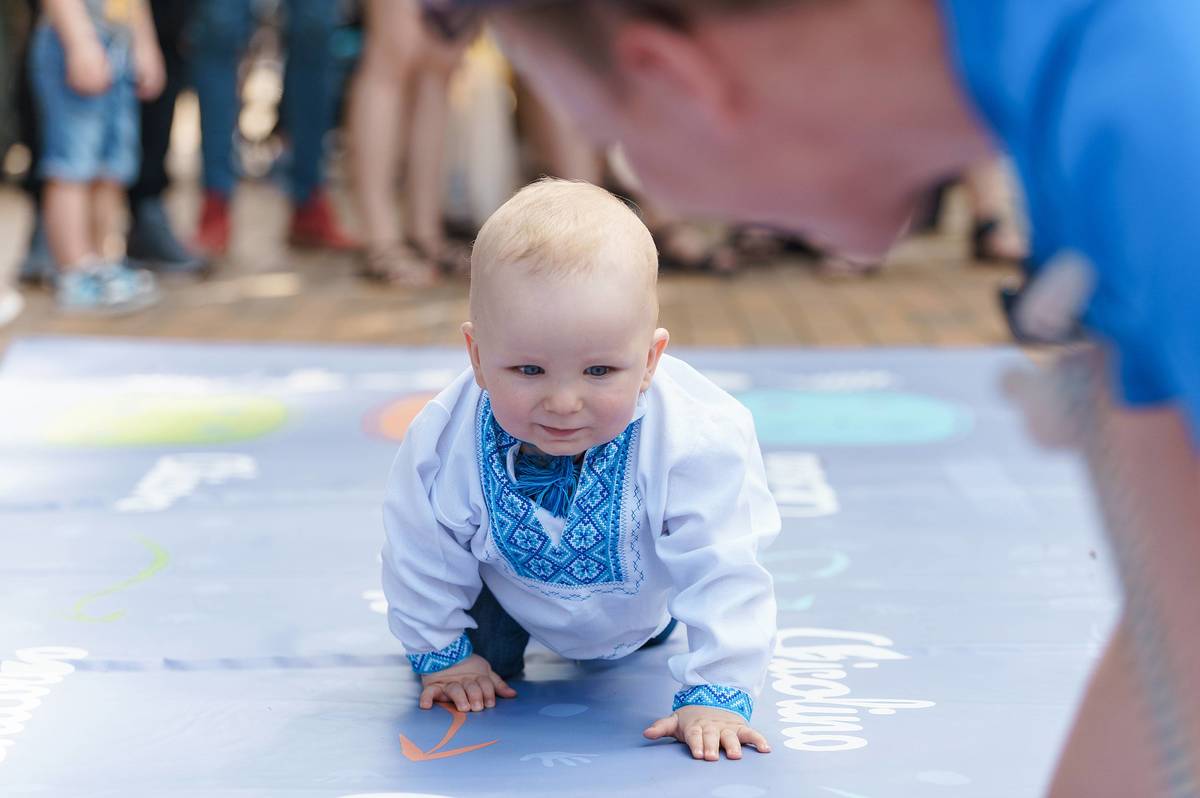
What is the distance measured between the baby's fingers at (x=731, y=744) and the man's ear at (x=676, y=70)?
0.74 metres

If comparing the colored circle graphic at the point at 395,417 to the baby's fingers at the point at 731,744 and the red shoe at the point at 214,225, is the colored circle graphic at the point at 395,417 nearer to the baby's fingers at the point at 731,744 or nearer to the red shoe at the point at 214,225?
the baby's fingers at the point at 731,744

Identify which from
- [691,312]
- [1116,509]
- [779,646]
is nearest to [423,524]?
[779,646]

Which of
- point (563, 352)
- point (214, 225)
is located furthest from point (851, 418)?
point (214, 225)

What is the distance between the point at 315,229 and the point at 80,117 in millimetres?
1131

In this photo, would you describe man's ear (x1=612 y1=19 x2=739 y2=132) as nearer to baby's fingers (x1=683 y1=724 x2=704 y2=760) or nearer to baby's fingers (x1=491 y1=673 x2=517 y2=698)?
baby's fingers (x1=683 y1=724 x2=704 y2=760)

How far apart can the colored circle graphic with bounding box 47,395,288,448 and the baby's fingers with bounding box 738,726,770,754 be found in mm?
1232

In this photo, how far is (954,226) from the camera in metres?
5.08

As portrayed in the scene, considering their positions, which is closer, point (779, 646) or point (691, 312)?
point (779, 646)

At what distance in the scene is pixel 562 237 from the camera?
4.26ft

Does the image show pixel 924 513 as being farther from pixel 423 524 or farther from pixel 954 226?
pixel 954 226

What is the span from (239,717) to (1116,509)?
0.93 metres

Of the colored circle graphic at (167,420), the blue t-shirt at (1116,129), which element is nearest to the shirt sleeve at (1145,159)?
the blue t-shirt at (1116,129)

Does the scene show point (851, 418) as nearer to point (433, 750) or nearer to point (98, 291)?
point (433, 750)

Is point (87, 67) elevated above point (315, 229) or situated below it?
above
